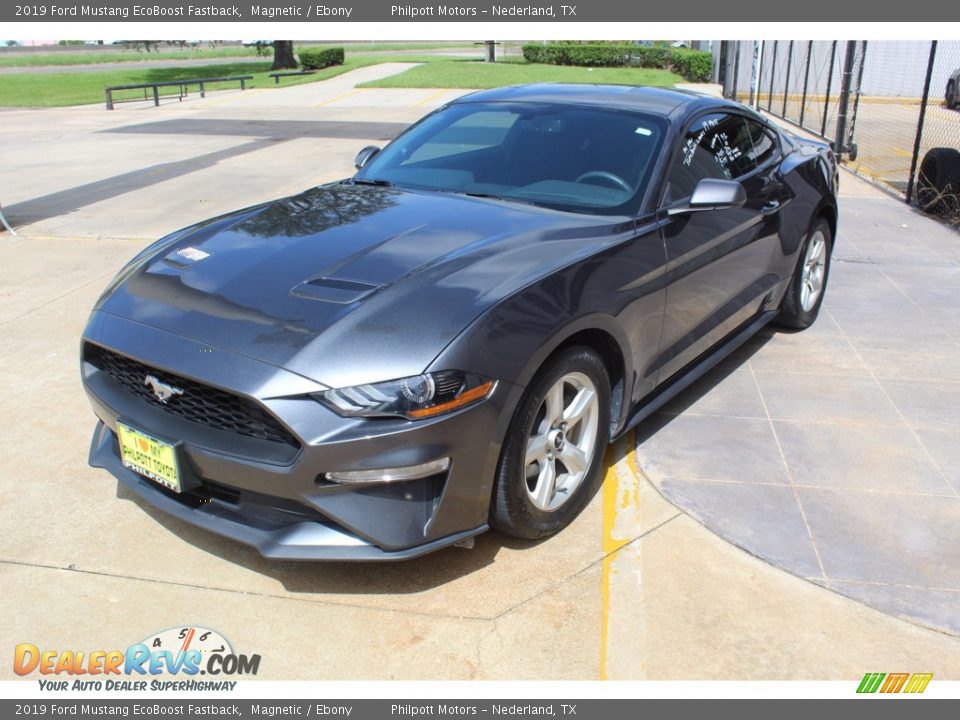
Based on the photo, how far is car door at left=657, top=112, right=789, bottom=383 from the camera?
403cm

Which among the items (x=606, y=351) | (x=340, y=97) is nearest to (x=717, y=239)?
(x=606, y=351)

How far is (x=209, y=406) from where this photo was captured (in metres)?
2.91

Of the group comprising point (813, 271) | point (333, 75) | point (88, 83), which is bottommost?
point (88, 83)

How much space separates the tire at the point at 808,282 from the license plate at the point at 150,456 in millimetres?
4166

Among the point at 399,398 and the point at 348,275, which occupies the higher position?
the point at 348,275

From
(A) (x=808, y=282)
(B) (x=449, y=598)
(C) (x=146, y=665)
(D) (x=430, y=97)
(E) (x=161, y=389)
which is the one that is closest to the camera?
(C) (x=146, y=665)

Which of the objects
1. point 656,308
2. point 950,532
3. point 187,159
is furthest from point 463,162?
point 187,159

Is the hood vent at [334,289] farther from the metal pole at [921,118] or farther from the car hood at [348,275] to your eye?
the metal pole at [921,118]

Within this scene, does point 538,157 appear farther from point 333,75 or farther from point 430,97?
point 333,75

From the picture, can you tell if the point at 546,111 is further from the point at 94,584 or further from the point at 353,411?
the point at 94,584

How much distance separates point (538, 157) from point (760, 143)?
1.80 metres

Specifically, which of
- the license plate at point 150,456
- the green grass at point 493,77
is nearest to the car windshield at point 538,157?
the license plate at point 150,456

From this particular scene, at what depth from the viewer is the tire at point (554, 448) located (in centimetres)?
309

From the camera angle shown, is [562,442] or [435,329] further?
[562,442]
